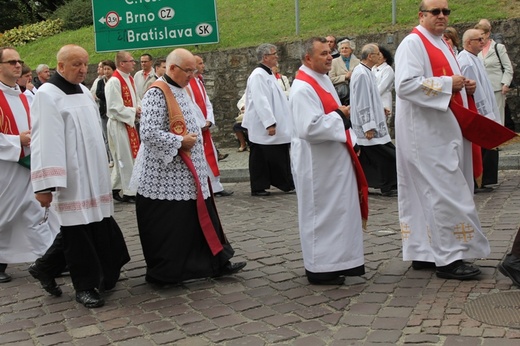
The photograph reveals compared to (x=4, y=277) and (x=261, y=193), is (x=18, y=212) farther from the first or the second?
(x=261, y=193)

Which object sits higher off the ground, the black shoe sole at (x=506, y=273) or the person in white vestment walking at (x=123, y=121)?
the person in white vestment walking at (x=123, y=121)

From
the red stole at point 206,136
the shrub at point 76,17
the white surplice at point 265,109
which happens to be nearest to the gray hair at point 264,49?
the white surplice at point 265,109

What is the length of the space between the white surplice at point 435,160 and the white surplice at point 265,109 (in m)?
4.74

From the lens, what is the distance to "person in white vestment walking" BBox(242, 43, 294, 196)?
11.2 m

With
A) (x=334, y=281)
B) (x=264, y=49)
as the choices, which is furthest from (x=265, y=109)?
(x=334, y=281)

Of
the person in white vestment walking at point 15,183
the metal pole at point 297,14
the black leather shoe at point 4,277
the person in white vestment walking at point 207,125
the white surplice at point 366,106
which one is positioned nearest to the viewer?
the black leather shoe at point 4,277

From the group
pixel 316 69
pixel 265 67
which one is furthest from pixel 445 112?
pixel 265 67

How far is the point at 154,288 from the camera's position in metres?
6.63

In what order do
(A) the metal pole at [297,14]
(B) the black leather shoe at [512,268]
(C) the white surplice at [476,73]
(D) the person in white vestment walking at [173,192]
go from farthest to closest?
(A) the metal pole at [297,14] < (C) the white surplice at [476,73] < (D) the person in white vestment walking at [173,192] < (B) the black leather shoe at [512,268]

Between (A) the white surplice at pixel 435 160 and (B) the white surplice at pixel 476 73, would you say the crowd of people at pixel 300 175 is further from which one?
(B) the white surplice at pixel 476 73

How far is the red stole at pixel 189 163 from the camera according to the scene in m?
6.48

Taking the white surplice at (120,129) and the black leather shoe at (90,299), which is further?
the white surplice at (120,129)

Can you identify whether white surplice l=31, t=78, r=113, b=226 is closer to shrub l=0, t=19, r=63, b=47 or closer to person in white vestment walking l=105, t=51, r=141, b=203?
person in white vestment walking l=105, t=51, r=141, b=203

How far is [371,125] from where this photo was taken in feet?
34.0
